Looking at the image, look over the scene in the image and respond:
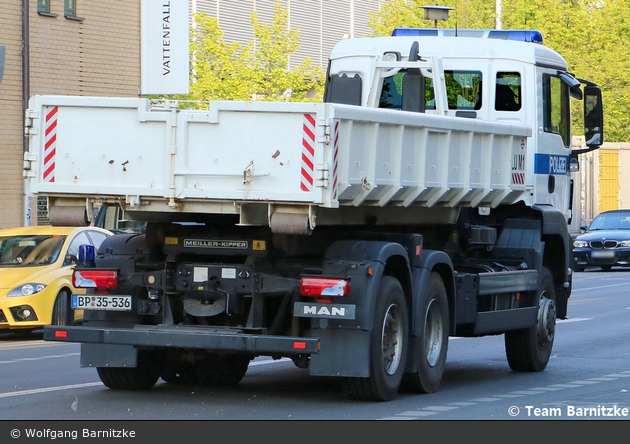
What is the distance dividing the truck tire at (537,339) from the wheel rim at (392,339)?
2805mm

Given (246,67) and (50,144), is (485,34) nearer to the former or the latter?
(50,144)

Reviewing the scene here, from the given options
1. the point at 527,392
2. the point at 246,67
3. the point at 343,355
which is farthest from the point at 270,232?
the point at 246,67

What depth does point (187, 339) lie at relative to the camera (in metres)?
9.82

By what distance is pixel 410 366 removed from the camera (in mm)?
10727

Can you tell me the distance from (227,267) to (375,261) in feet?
3.70

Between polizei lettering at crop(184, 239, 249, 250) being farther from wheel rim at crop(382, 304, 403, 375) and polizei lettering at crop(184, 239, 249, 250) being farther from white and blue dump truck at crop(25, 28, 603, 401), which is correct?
wheel rim at crop(382, 304, 403, 375)

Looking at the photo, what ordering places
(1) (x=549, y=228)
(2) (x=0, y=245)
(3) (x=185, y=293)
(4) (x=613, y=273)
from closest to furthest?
(3) (x=185, y=293) < (1) (x=549, y=228) < (2) (x=0, y=245) < (4) (x=613, y=273)

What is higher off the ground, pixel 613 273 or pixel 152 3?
pixel 152 3

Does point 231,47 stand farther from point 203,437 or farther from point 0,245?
point 203,437

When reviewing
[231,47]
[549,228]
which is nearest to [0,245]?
[549,228]

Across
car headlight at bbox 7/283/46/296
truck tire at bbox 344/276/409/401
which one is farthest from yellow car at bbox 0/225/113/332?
truck tire at bbox 344/276/409/401

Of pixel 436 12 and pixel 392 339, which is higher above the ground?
pixel 436 12

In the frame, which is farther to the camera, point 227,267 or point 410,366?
point 410,366

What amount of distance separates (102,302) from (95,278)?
202mm
